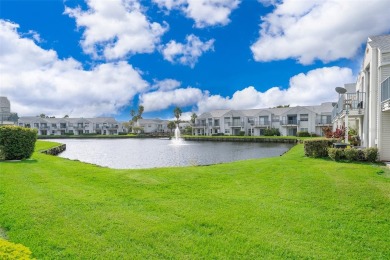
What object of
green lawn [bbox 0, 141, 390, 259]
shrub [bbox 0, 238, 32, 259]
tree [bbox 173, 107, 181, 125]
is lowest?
green lawn [bbox 0, 141, 390, 259]

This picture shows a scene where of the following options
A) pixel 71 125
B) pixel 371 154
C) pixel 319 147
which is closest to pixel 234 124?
pixel 319 147

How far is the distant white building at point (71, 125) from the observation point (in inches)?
4459

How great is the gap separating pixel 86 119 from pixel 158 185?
117 metres

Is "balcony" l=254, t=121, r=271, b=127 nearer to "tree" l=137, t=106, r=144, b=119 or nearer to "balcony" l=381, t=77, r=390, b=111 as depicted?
"balcony" l=381, t=77, r=390, b=111

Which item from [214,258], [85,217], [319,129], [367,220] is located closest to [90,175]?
[85,217]

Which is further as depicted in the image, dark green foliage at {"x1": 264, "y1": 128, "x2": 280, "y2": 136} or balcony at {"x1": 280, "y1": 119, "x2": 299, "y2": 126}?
dark green foliage at {"x1": 264, "y1": 128, "x2": 280, "y2": 136}

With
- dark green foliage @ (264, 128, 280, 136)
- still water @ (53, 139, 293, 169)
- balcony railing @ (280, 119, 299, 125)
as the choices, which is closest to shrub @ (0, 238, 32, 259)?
still water @ (53, 139, 293, 169)

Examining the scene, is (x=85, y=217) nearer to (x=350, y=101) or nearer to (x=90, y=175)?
(x=90, y=175)

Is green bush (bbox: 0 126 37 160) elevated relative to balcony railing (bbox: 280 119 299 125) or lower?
lower

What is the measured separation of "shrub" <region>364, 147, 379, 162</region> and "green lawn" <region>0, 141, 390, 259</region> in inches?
182

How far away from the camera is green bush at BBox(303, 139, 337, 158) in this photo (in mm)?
18547

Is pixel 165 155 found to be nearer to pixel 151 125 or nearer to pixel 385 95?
pixel 385 95

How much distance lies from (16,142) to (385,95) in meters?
21.7

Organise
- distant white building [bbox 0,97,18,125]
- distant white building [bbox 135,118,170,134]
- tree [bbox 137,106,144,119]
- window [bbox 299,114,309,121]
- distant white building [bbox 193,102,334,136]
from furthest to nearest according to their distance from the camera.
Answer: tree [bbox 137,106,144,119]
distant white building [bbox 135,118,170,134]
window [bbox 299,114,309,121]
distant white building [bbox 193,102,334,136]
distant white building [bbox 0,97,18,125]
